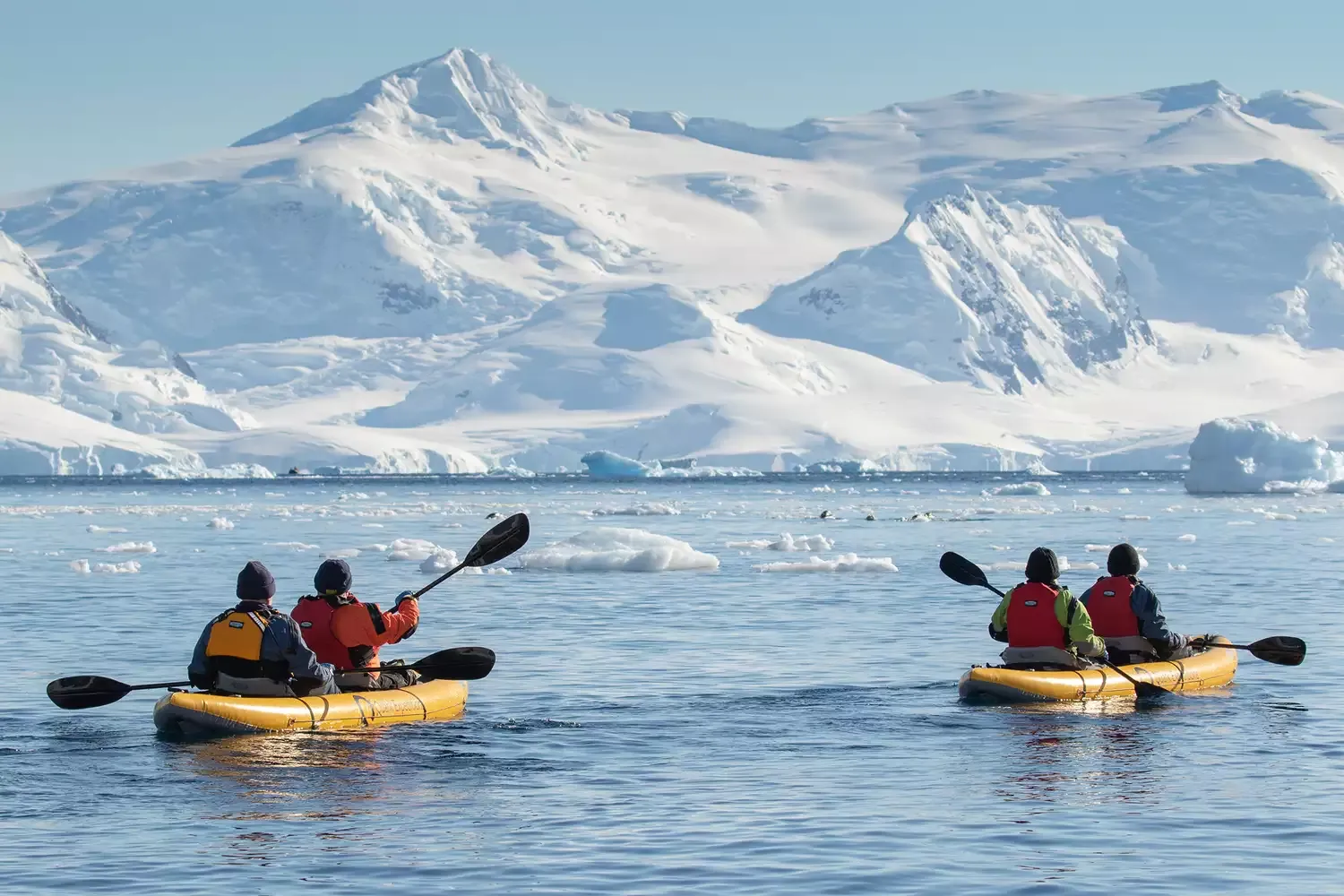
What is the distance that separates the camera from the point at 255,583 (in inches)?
598

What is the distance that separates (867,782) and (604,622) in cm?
1278

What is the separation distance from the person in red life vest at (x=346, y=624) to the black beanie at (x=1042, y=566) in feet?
17.4

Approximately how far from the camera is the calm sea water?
11414 millimetres

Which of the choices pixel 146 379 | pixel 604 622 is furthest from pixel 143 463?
pixel 604 622

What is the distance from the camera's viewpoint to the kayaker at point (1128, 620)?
18.6 m

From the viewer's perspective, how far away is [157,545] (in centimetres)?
4772

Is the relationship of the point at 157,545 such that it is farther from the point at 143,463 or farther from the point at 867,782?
the point at 143,463

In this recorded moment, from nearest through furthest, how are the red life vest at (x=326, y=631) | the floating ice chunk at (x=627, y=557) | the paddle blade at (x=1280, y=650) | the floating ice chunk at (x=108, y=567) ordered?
1. the red life vest at (x=326, y=631)
2. the paddle blade at (x=1280, y=650)
3. the floating ice chunk at (x=108, y=567)
4. the floating ice chunk at (x=627, y=557)

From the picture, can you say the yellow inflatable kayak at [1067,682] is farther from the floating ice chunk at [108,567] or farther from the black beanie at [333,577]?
the floating ice chunk at [108,567]

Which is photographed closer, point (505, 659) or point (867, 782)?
point (867, 782)

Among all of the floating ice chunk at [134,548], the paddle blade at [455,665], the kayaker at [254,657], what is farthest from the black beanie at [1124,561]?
the floating ice chunk at [134,548]

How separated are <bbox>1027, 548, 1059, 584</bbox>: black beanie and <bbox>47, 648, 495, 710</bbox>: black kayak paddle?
15.5ft

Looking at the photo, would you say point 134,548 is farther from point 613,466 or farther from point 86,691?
point 613,466

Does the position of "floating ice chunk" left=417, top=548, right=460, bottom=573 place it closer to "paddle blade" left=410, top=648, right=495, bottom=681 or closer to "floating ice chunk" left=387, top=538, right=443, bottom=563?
"floating ice chunk" left=387, top=538, right=443, bottom=563
